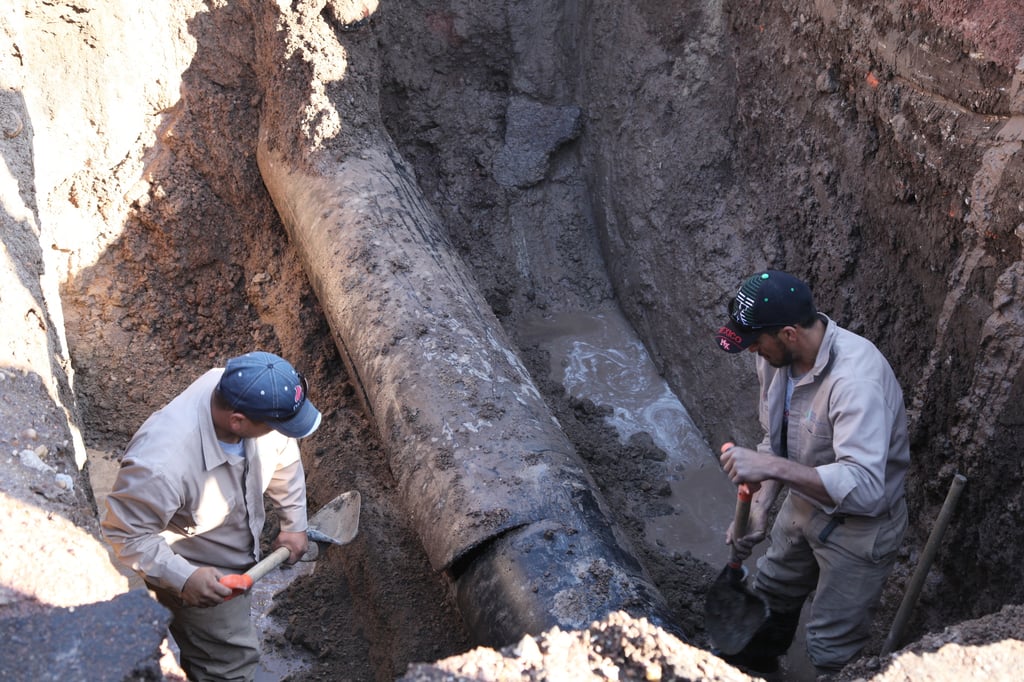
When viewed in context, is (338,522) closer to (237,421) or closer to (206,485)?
(206,485)

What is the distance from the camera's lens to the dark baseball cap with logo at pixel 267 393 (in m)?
2.66

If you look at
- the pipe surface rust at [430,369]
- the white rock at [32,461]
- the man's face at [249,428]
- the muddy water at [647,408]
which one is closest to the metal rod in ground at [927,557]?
the pipe surface rust at [430,369]

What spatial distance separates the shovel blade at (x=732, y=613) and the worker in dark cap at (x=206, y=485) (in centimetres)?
164

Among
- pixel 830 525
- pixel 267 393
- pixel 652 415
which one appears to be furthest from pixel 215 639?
pixel 652 415

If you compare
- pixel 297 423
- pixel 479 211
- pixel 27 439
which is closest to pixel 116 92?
pixel 479 211

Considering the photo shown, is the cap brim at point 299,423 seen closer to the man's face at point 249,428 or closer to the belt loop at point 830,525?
the man's face at point 249,428

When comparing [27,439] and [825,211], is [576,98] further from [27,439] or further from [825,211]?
[27,439]

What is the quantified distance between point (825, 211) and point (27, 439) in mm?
3336

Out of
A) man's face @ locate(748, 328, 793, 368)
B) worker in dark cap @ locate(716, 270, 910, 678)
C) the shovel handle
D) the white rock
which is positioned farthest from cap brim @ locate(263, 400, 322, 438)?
man's face @ locate(748, 328, 793, 368)

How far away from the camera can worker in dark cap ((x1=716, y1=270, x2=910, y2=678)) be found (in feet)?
8.98

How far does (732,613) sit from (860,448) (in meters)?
0.90

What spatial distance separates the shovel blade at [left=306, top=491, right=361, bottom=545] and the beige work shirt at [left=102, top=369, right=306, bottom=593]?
1.05 feet

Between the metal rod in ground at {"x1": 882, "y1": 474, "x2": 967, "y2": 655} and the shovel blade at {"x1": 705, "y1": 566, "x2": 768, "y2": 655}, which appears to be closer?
the metal rod in ground at {"x1": 882, "y1": 474, "x2": 967, "y2": 655}

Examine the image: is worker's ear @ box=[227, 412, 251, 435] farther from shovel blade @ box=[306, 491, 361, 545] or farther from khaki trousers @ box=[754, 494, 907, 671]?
khaki trousers @ box=[754, 494, 907, 671]
